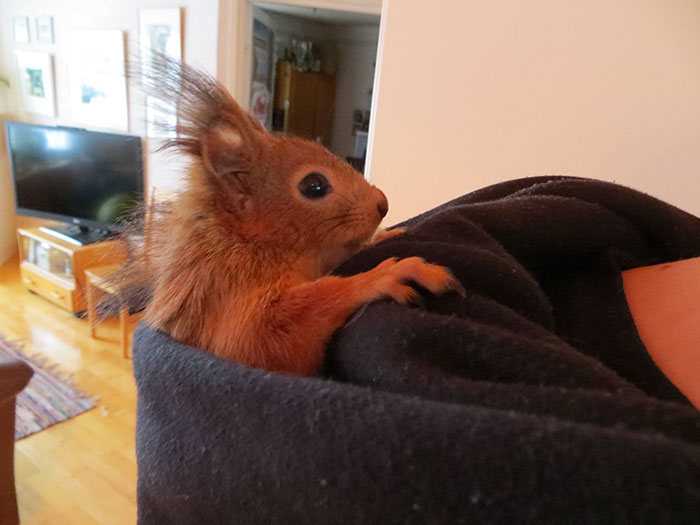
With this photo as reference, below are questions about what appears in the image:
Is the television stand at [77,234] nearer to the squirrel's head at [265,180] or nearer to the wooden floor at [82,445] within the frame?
the wooden floor at [82,445]

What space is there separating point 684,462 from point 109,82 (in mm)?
3733

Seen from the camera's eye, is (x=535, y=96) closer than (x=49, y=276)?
Yes

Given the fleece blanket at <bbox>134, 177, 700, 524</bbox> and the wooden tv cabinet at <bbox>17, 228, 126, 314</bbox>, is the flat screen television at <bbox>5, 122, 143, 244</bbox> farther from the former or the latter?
the fleece blanket at <bbox>134, 177, 700, 524</bbox>

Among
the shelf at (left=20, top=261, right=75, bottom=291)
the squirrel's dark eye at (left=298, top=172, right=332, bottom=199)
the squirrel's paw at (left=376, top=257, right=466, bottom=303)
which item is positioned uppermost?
the squirrel's dark eye at (left=298, top=172, right=332, bottom=199)

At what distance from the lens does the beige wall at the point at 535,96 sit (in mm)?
1029

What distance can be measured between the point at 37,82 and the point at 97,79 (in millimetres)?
718

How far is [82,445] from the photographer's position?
82.0 inches

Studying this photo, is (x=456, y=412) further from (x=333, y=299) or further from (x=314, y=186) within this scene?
(x=314, y=186)

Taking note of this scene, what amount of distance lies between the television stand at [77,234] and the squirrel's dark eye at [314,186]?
10.1ft

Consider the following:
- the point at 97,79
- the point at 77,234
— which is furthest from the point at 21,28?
the point at 77,234

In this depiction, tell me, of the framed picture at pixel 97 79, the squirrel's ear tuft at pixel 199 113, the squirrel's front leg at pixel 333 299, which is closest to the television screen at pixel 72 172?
the framed picture at pixel 97 79

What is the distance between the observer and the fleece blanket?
0.24 metres

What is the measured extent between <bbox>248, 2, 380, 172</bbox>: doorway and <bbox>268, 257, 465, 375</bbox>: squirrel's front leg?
2.35 m

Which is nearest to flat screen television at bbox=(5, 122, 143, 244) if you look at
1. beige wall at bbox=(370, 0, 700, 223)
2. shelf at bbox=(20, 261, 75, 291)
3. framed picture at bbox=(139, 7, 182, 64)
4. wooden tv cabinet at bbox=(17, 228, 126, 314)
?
wooden tv cabinet at bbox=(17, 228, 126, 314)
